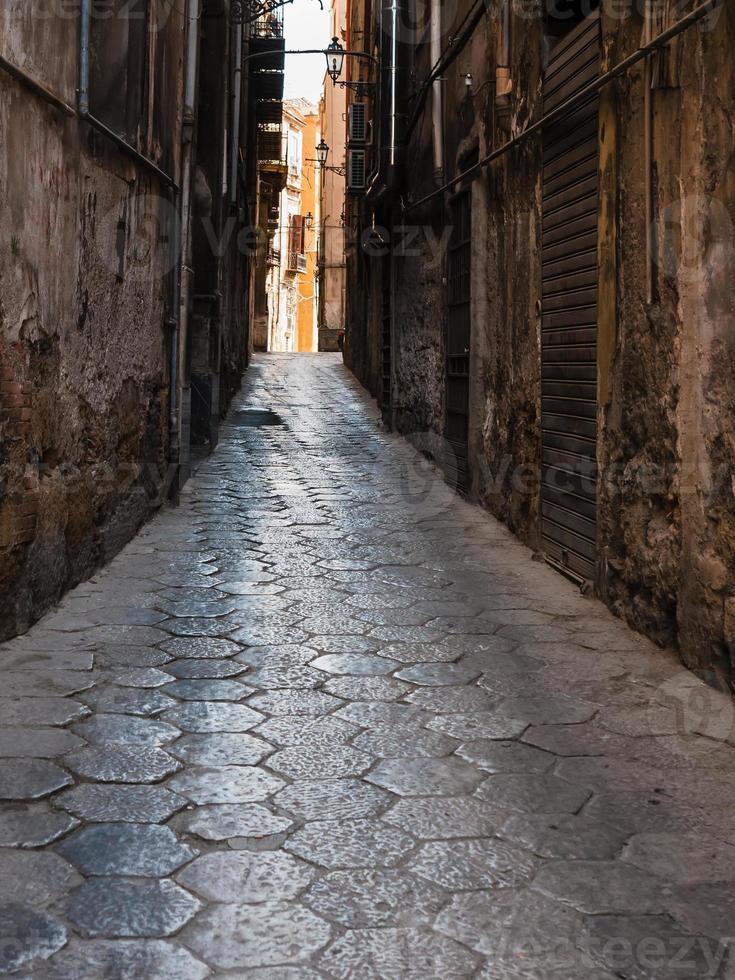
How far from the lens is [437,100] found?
9.34 meters

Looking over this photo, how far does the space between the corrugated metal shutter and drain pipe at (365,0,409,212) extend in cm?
546

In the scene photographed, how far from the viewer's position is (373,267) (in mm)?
15344

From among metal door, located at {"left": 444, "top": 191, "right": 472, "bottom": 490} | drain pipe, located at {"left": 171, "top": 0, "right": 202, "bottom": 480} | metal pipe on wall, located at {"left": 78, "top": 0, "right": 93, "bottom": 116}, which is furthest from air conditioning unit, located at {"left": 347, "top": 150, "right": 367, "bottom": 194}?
metal pipe on wall, located at {"left": 78, "top": 0, "right": 93, "bottom": 116}


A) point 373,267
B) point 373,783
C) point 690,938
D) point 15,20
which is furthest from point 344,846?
point 373,267

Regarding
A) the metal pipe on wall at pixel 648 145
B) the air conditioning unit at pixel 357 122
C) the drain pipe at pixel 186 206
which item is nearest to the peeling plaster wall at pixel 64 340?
the drain pipe at pixel 186 206

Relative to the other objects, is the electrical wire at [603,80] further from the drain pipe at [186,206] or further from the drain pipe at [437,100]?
the drain pipe at [186,206]

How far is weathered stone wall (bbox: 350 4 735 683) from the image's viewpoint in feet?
12.5

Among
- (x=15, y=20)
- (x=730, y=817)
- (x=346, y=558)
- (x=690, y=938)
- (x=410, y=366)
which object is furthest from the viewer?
(x=410, y=366)

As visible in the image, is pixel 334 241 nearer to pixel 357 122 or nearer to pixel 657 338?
pixel 357 122

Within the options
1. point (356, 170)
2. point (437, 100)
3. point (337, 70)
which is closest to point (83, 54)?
point (437, 100)

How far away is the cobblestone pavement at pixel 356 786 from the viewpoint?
213cm

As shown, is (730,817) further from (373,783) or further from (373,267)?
(373,267)

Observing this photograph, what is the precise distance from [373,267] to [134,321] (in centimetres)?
925

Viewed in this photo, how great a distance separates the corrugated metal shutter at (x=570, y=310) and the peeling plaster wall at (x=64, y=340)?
2521 millimetres
